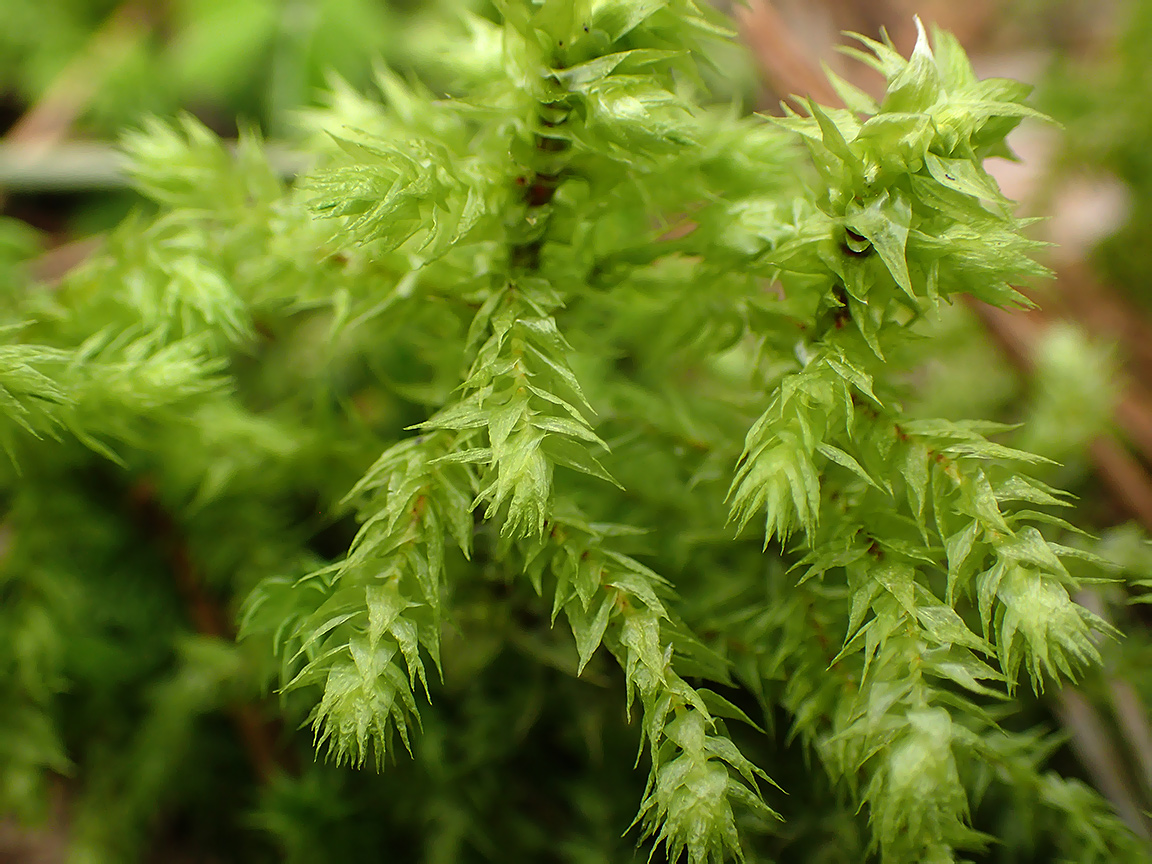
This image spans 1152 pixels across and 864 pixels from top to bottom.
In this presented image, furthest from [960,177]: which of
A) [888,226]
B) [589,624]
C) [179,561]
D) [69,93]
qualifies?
[69,93]

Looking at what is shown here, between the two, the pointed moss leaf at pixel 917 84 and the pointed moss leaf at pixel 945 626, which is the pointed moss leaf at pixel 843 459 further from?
the pointed moss leaf at pixel 917 84

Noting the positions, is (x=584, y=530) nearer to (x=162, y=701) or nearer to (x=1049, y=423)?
(x=162, y=701)

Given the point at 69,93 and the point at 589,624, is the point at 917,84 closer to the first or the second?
the point at 589,624

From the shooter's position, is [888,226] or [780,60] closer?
[888,226]

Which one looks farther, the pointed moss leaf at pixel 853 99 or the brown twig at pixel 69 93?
the brown twig at pixel 69 93

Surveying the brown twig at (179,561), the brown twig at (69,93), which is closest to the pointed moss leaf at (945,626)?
the brown twig at (179,561)

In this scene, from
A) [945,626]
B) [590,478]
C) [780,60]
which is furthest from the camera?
[780,60]

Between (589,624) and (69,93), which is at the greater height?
(69,93)

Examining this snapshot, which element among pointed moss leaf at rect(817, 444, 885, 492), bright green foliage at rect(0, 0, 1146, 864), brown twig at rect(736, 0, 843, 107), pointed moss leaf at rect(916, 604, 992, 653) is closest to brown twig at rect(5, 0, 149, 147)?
bright green foliage at rect(0, 0, 1146, 864)
